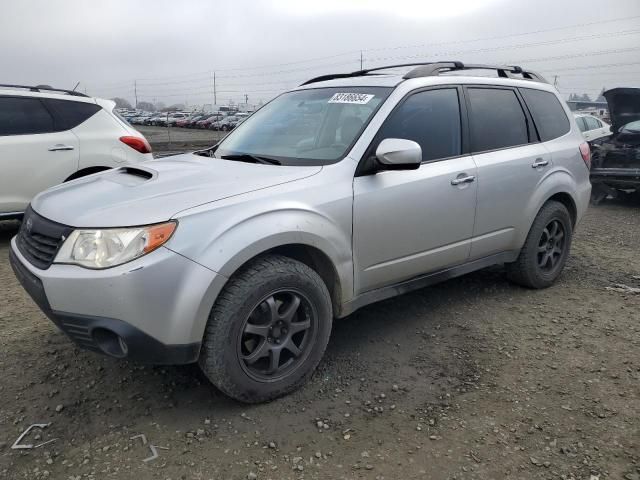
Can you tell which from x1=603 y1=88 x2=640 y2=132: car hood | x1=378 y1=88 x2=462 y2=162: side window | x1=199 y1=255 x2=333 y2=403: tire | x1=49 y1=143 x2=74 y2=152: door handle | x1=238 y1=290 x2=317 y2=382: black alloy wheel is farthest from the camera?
x1=603 y1=88 x2=640 y2=132: car hood

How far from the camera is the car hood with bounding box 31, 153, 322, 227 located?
8.19 ft

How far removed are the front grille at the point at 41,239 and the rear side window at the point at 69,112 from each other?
3.37 meters

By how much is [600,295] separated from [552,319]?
31.6 inches

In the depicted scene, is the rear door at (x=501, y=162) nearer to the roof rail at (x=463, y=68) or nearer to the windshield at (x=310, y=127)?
the roof rail at (x=463, y=68)

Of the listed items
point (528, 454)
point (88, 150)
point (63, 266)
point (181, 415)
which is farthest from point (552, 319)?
point (88, 150)

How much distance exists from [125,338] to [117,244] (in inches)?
16.6

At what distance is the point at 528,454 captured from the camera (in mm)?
2438

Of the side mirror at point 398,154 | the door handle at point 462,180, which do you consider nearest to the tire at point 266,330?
the side mirror at point 398,154

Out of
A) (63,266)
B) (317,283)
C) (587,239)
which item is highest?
(63,266)

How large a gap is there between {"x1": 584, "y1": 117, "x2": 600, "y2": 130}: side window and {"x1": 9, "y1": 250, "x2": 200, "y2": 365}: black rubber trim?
445 inches

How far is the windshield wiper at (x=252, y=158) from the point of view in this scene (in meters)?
3.28

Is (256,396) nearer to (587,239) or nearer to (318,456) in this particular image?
(318,456)

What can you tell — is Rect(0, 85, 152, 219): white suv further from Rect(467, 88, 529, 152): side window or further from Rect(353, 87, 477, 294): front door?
Rect(467, 88, 529, 152): side window

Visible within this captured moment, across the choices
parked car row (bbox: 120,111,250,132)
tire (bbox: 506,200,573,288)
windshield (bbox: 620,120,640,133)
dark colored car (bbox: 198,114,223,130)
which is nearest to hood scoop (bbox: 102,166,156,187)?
tire (bbox: 506,200,573,288)
